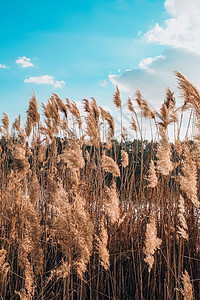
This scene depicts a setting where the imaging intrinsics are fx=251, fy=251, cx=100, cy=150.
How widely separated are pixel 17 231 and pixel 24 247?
1.25 m

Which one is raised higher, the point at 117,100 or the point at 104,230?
the point at 117,100

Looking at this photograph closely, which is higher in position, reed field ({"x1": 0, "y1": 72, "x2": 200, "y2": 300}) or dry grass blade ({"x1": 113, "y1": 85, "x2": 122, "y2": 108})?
dry grass blade ({"x1": 113, "y1": 85, "x2": 122, "y2": 108})

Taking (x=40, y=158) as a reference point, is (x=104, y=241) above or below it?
below

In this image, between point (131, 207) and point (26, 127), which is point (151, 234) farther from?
point (26, 127)

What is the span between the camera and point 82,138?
3.41 m

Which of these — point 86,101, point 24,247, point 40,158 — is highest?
point 86,101

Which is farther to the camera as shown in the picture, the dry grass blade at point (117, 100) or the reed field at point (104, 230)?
the dry grass blade at point (117, 100)

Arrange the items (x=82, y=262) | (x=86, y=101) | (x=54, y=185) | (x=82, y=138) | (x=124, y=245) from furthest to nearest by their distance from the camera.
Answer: (x=82, y=138), (x=86, y=101), (x=124, y=245), (x=54, y=185), (x=82, y=262)

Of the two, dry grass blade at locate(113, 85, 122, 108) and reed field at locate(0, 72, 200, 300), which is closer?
reed field at locate(0, 72, 200, 300)

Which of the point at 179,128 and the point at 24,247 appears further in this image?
the point at 179,128

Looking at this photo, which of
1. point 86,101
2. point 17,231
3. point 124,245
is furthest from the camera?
point 86,101

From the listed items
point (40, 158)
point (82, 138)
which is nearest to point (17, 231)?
point (40, 158)

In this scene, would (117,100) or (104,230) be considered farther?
(117,100)

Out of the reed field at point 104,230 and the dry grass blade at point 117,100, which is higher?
the dry grass blade at point 117,100
